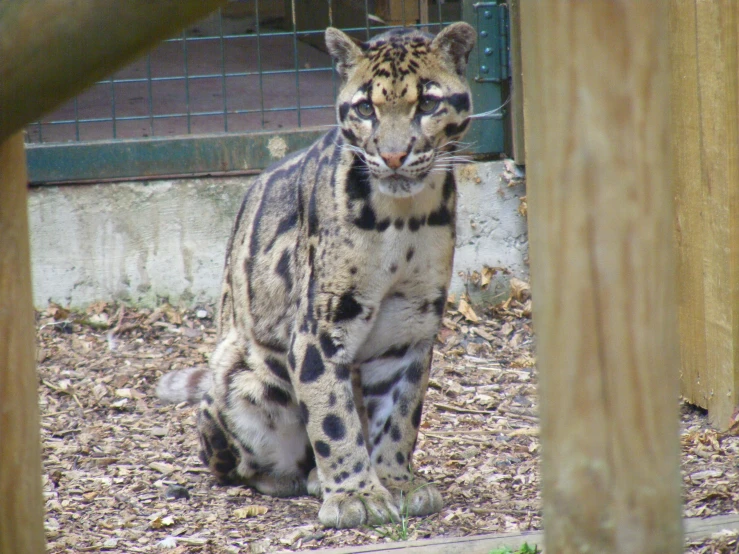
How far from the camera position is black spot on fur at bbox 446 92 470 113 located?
162 inches

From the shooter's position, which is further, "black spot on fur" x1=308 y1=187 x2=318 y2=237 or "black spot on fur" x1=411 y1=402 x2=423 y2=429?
"black spot on fur" x1=411 y1=402 x2=423 y2=429

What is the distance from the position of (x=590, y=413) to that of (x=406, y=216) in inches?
98.8

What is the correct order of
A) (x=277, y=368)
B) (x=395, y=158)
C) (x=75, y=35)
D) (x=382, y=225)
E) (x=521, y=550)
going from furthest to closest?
(x=277, y=368), (x=382, y=225), (x=395, y=158), (x=521, y=550), (x=75, y=35)

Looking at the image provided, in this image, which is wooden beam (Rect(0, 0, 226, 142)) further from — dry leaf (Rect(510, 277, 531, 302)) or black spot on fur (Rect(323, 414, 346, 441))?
dry leaf (Rect(510, 277, 531, 302))

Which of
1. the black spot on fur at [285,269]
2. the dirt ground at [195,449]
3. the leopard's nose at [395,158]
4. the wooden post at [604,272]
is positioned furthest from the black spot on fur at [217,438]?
the wooden post at [604,272]

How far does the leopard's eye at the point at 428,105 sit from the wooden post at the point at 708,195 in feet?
4.75

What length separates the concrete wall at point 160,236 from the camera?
6980 millimetres

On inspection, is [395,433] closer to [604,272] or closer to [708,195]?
[708,195]

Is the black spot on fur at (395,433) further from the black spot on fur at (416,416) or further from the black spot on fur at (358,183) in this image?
the black spot on fur at (358,183)

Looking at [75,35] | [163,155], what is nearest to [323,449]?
[75,35]

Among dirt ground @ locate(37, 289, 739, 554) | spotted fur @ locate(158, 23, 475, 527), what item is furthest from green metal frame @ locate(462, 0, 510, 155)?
spotted fur @ locate(158, 23, 475, 527)

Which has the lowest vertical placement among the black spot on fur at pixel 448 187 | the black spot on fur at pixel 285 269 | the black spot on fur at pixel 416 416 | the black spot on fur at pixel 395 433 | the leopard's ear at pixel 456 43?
the black spot on fur at pixel 395 433

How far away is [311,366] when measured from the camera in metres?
4.27

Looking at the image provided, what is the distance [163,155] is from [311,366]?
3148 mm
